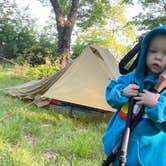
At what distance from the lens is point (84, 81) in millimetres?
6035

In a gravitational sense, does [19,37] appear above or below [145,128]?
below

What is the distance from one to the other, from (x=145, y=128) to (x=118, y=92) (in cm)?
20

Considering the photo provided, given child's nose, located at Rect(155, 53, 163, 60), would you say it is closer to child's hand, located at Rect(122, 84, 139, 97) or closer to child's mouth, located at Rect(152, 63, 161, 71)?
child's mouth, located at Rect(152, 63, 161, 71)

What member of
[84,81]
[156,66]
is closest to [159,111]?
[156,66]

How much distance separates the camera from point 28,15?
16703 millimetres

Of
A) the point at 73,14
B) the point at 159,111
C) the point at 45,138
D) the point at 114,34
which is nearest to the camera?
the point at 159,111

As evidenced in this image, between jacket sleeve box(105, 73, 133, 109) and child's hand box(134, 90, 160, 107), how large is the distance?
0.09 meters

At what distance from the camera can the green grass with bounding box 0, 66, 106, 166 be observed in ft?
11.7

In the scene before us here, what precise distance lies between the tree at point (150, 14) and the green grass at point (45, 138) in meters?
12.7

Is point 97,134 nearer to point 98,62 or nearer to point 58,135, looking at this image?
point 58,135

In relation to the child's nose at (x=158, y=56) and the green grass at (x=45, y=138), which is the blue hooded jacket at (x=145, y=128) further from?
the green grass at (x=45, y=138)

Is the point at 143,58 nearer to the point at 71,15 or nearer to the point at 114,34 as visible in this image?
the point at 71,15

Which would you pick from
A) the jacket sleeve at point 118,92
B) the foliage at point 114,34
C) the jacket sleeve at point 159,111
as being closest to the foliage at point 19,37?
the foliage at point 114,34

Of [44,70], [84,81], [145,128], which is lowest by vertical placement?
[44,70]
